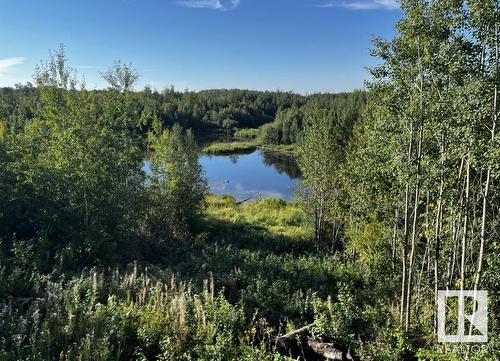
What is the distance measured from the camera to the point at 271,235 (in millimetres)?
26500

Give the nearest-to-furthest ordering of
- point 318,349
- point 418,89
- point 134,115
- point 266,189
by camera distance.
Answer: point 318,349 → point 418,89 → point 134,115 → point 266,189

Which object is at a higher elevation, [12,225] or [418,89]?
[418,89]

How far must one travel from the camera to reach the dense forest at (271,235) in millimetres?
7660

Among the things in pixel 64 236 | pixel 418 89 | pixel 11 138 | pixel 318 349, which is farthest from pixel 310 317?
pixel 11 138

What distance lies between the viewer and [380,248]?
15.2 m

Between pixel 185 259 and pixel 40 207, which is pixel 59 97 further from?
pixel 185 259

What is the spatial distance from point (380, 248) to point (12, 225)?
47.5 feet

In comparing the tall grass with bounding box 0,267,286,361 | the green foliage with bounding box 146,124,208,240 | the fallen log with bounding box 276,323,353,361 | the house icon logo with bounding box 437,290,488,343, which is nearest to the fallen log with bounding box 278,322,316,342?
the fallen log with bounding box 276,323,353,361

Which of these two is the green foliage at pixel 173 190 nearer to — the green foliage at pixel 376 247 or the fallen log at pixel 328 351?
the green foliage at pixel 376 247

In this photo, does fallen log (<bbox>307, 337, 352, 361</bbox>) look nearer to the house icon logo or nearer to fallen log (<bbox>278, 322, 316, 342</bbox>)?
fallen log (<bbox>278, 322, 316, 342</bbox>)

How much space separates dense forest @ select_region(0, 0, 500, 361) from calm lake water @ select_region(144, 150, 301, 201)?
61.9ft

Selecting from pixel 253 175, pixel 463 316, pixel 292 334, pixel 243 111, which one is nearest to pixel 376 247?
pixel 463 316

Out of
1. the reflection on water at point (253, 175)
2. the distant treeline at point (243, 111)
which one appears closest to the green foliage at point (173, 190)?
the reflection on water at point (253, 175)

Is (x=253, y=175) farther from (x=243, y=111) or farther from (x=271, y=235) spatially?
(x=243, y=111)
